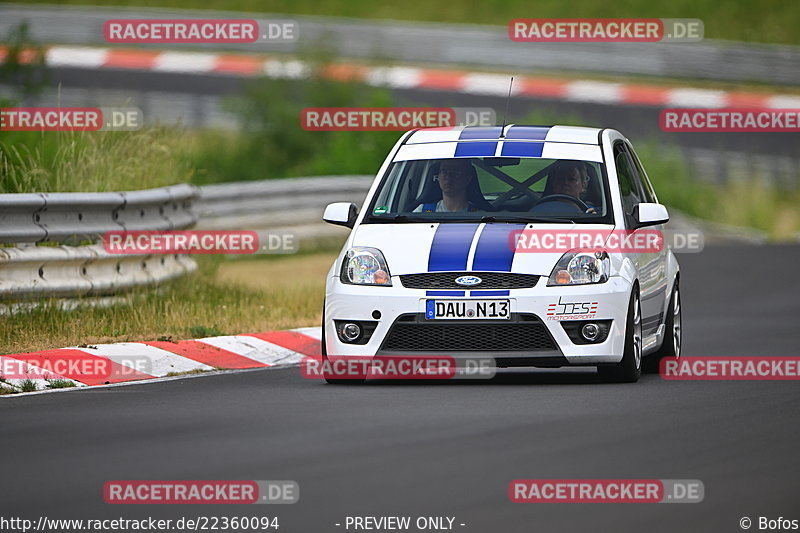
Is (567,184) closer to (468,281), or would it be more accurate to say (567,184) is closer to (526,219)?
(526,219)

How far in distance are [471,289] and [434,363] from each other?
0.59 meters

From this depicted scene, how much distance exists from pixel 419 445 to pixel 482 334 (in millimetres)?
2523

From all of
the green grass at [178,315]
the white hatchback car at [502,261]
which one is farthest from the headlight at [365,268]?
the green grass at [178,315]

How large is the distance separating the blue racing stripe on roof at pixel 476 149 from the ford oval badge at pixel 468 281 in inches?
57.8

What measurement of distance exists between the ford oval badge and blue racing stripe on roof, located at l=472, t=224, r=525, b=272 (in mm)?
60

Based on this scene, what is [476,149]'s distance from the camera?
12.7 meters

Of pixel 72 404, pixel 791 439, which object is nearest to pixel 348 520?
pixel 791 439

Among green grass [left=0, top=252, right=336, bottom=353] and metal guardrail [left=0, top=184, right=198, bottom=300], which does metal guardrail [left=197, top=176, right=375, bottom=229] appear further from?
metal guardrail [left=0, top=184, right=198, bottom=300]

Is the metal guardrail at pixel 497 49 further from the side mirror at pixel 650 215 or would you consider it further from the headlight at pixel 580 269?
the headlight at pixel 580 269

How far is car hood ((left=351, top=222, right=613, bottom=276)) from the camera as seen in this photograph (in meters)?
11.5

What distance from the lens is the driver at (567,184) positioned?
12.4 m

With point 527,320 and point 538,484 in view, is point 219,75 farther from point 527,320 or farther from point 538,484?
point 538,484

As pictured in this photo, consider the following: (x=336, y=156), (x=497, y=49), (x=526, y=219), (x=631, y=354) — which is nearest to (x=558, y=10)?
(x=497, y=49)

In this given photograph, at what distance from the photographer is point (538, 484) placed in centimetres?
792
